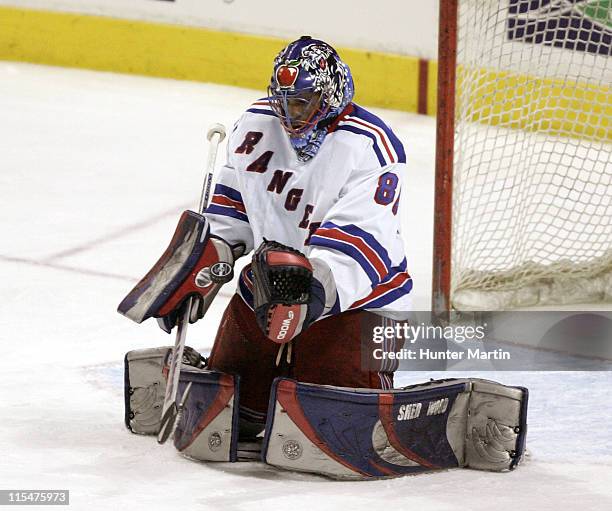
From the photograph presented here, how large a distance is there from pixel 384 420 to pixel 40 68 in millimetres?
4521

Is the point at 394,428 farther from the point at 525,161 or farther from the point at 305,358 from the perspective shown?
the point at 525,161

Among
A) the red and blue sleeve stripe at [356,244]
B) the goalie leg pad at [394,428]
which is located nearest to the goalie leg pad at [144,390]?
the goalie leg pad at [394,428]

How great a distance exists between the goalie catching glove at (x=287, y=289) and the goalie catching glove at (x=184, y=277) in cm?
23

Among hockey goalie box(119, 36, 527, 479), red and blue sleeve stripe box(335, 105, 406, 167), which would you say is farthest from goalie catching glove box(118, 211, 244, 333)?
red and blue sleeve stripe box(335, 105, 406, 167)

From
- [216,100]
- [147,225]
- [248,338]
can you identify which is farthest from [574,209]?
[216,100]

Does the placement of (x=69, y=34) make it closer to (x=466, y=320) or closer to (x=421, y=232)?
(x=421, y=232)

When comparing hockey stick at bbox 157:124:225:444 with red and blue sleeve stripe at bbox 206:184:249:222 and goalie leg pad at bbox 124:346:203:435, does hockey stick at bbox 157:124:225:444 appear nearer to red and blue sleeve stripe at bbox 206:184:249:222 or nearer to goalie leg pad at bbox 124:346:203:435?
goalie leg pad at bbox 124:346:203:435

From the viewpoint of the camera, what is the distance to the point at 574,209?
176 inches

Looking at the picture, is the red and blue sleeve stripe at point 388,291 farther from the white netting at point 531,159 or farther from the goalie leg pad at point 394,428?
the white netting at point 531,159

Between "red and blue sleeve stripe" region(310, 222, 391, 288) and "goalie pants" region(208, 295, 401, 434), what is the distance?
5.4 inches

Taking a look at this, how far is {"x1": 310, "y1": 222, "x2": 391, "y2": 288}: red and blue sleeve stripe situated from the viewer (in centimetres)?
283

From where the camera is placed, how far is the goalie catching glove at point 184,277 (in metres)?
2.95

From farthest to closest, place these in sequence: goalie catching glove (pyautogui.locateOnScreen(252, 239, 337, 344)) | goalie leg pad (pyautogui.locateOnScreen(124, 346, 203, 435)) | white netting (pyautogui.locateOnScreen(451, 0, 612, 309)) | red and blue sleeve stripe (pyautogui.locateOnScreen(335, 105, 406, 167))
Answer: white netting (pyautogui.locateOnScreen(451, 0, 612, 309))
goalie leg pad (pyautogui.locateOnScreen(124, 346, 203, 435))
red and blue sleeve stripe (pyautogui.locateOnScreen(335, 105, 406, 167))
goalie catching glove (pyautogui.locateOnScreen(252, 239, 337, 344))

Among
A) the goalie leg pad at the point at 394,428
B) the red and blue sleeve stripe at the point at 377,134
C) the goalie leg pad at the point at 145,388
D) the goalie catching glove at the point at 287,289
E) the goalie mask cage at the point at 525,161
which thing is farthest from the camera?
the goalie mask cage at the point at 525,161
